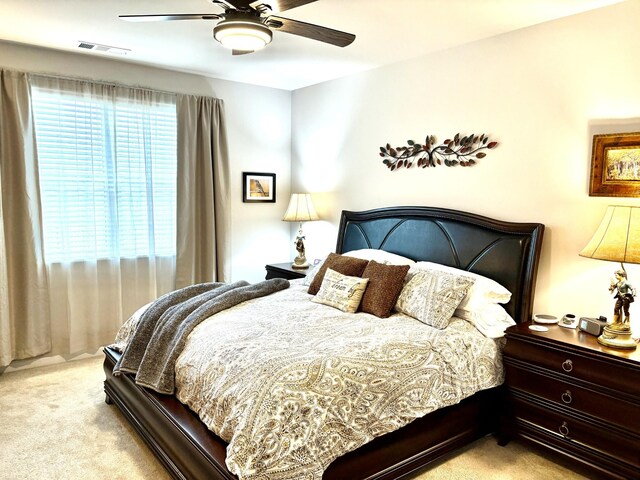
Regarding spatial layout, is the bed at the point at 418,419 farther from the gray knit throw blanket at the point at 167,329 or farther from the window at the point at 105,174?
the window at the point at 105,174

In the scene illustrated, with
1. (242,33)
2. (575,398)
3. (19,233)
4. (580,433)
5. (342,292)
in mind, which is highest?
(242,33)

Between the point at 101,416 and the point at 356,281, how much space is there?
200 centimetres

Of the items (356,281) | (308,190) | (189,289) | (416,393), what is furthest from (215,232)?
(416,393)

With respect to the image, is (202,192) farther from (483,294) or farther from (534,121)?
(534,121)

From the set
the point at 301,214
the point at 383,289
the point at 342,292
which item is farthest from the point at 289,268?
the point at 383,289

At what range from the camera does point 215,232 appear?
192 inches

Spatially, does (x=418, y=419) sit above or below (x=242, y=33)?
below

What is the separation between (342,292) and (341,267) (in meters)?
0.35

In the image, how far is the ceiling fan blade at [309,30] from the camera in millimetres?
2445

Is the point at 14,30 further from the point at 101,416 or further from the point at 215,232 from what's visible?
the point at 101,416

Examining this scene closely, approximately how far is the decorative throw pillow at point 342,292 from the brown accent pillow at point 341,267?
4.6 inches

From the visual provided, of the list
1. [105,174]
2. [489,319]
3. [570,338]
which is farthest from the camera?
[105,174]

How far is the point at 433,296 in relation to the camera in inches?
119

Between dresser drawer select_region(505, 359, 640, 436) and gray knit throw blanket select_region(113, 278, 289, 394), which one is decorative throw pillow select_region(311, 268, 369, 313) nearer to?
gray knit throw blanket select_region(113, 278, 289, 394)
